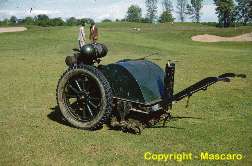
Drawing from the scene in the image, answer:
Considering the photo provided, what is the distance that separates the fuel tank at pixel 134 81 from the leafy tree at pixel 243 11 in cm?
13116

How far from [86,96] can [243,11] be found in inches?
5502

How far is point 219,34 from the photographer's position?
5091cm

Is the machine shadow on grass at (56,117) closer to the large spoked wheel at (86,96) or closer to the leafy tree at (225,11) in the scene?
the large spoked wheel at (86,96)

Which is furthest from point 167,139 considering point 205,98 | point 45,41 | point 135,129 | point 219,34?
point 219,34

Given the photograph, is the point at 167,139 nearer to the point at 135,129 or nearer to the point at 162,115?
Answer: the point at 135,129

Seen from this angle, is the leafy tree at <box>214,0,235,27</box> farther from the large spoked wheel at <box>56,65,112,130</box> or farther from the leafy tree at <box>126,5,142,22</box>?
the large spoked wheel at <box>56,65,112,130</box>

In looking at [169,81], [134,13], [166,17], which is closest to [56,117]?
[169,81]

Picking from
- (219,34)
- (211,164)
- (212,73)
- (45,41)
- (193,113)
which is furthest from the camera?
(219,34)


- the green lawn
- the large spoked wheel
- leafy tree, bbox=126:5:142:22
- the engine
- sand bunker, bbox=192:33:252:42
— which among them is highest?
leafy tree, bbox=126:5:142:22

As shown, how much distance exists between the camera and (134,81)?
7.96 metres

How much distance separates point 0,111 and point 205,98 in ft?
19.8

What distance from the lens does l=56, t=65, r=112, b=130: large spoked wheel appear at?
786cm

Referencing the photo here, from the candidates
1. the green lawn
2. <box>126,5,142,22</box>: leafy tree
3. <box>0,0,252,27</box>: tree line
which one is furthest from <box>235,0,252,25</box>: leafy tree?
the green lawn

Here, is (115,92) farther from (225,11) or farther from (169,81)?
(225,11)
